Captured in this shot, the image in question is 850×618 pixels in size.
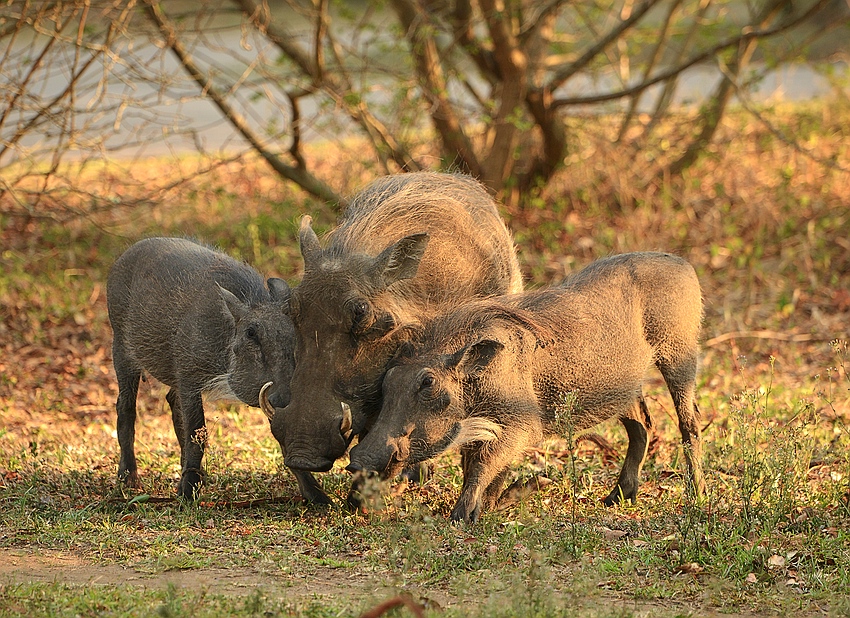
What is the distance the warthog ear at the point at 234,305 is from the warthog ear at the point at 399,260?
715 mm

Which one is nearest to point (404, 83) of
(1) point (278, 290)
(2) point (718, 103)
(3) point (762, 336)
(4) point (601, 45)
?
(4) point (601, 45)

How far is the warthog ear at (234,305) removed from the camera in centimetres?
Answer: 488

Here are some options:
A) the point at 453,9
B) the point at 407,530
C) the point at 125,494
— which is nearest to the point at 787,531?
the point at 407,530

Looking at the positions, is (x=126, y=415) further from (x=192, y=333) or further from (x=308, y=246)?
(x=308, y=246)

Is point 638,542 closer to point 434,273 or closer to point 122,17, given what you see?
point 434,273

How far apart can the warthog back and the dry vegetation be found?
0.34 metres

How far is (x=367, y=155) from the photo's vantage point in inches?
449

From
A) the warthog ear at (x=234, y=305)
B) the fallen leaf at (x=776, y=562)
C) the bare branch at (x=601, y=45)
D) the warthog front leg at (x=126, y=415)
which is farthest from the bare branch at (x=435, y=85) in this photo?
the fallen leaf at (x=776, y=562)

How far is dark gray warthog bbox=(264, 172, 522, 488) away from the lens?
13.6ft

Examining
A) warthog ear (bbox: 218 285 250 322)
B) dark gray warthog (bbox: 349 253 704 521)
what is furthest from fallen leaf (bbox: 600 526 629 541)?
warthog ear (bbox: 218 285 250 322)

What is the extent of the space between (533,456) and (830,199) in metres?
5.77

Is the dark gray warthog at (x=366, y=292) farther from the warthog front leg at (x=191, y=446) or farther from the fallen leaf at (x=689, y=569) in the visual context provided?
the fallen leaf at (x=689, y=569)

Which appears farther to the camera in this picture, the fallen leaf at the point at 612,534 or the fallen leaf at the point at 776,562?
the fallen leaf at the point at 612,534

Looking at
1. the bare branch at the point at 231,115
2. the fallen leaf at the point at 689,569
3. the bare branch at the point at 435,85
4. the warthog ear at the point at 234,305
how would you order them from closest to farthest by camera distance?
1. the fallen leaf at the point at 689,569
2. the warthog ear at the point at 234,305
3. the bare branch at the point at 231,115
4. the bare branch at the point at 435,85
